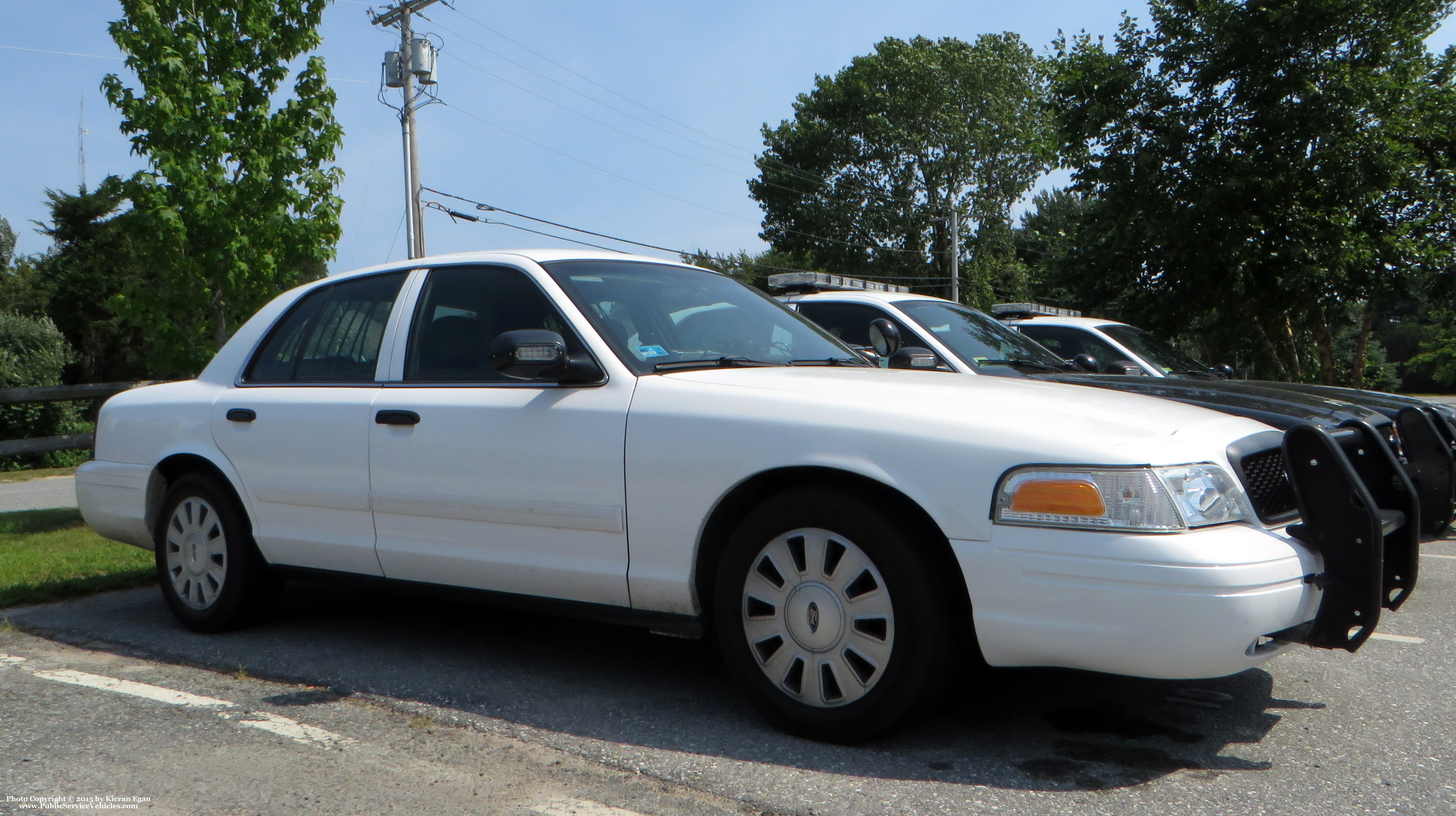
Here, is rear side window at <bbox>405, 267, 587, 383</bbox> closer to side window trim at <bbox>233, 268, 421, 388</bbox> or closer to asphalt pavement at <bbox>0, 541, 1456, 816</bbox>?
side window trim at <bbox>233, 268, 421, 388</bbox>

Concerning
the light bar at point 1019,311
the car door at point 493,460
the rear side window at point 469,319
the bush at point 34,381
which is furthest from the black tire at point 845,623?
the bush at point 34,381

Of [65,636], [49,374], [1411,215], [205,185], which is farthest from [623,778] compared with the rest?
[49,374]

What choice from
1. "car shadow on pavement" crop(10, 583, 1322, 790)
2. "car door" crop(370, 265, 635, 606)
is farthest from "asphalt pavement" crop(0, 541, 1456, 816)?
"car door" crop(370, 265, 635, 606)

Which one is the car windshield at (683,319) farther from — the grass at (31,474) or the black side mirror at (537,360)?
the grass at (31,474)

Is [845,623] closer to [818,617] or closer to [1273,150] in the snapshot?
[818,617]

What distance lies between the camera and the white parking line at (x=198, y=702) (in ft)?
11.8

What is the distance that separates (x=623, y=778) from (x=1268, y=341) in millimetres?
17419

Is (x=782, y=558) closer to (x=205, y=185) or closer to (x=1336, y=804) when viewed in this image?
(x=1336, y=804)

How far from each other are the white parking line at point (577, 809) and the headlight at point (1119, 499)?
4.11 feet

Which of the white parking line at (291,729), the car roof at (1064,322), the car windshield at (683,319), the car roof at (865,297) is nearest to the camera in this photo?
the white parking line at (291,729)

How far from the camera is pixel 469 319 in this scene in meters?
4.51

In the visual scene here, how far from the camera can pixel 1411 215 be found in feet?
49.6

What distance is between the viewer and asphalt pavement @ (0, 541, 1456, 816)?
9.99 feet

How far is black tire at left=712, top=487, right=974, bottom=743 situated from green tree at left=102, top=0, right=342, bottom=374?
7038 mm
